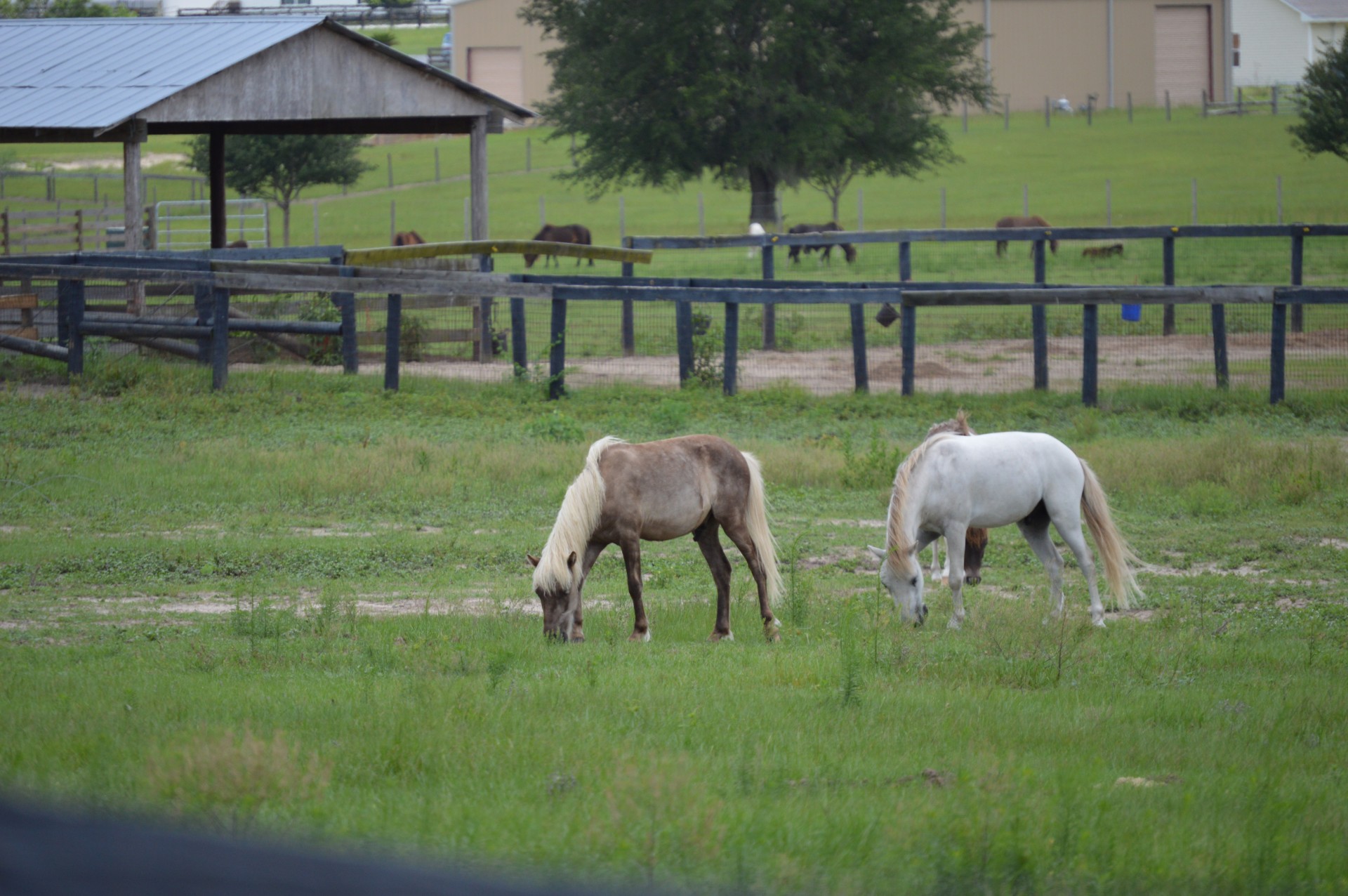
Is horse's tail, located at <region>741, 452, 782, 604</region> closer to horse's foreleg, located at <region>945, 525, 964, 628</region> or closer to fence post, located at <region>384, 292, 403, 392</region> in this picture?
horse's foreleg, located at <region>945, 525, 964, 628</region>

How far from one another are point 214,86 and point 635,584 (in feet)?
50.3

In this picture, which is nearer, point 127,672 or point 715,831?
point 715,831

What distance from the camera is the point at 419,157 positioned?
68062 millimetres

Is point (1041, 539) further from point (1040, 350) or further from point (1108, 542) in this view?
point (1040, 350)

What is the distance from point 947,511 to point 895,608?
0.71 m

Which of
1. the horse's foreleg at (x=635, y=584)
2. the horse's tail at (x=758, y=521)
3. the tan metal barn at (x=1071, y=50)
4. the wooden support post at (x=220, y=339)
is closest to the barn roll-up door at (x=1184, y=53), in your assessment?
the tan metal barn at (x=1071, y=50)

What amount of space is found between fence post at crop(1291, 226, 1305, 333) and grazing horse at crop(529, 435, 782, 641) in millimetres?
15599

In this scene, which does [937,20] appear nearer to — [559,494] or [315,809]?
[559,494]

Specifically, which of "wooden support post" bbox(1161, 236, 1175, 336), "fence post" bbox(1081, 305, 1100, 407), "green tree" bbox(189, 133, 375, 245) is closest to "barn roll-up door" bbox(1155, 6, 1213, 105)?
"green tree" bbox(189, 133, 375, 245)

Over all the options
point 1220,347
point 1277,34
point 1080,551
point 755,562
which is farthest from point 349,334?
point 1277,34

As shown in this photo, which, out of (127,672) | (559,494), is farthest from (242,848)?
(559,494)

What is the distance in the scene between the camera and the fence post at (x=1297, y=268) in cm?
2014

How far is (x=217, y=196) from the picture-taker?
77.2ft

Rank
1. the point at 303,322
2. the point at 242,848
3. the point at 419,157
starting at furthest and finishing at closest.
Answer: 1. the point at 419,157
2. the point at 303,322
3. the point at 242,848
